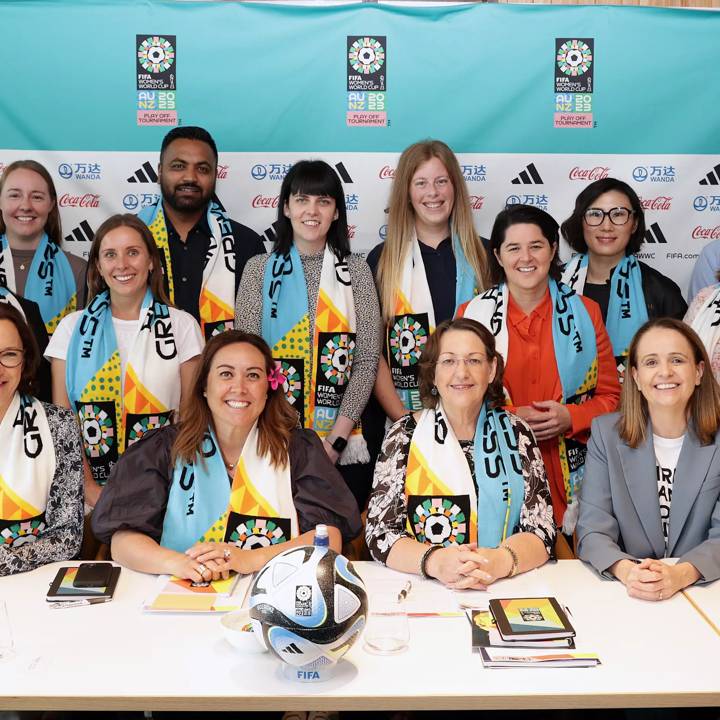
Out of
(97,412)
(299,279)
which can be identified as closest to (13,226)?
(97,412)

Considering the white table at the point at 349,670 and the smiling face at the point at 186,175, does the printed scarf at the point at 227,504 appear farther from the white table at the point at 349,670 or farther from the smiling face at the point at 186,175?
the smiling face at the point at 186,175

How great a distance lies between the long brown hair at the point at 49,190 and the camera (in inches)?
148

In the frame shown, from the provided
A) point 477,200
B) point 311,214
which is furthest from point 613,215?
point 311,214

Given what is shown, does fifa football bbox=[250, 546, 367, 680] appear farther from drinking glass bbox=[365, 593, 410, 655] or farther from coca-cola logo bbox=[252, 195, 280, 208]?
coca-cola logo bbox=[252, 195, 280, 208]

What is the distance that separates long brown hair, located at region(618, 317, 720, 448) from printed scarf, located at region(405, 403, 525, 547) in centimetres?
34

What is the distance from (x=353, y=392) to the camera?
348 cm

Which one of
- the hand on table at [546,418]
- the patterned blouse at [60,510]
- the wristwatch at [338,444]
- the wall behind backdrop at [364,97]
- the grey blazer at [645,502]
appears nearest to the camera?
the patterned blouse at [60,510]

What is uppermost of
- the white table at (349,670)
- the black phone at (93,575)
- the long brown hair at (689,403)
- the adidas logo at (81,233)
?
the adidas logo at (81,233)

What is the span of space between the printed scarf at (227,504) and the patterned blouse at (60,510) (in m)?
0.27

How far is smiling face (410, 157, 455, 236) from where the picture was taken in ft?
11.7

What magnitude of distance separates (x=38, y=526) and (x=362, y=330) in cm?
135

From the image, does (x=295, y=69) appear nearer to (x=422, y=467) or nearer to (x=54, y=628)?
Answer: (x=422, y=467)

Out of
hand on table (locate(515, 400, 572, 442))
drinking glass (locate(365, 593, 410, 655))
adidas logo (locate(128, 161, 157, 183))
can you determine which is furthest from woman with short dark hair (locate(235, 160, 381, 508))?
drinking glass (locate(365, 593, 410, 655))

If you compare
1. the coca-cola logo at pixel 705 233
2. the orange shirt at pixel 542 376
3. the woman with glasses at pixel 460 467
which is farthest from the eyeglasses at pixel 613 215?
the woman with glasses at pixel 460 467
